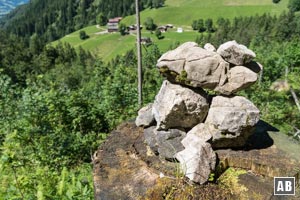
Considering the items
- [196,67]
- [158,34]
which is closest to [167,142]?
[196,67]

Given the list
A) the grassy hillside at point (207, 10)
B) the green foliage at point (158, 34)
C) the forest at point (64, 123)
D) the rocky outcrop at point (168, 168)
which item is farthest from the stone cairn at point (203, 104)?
the grassy hillside at point (207, 10)

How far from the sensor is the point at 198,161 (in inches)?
198

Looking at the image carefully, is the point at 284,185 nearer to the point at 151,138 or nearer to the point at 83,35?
the point at 151,138

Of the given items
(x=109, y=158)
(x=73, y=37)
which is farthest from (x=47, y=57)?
(x=109, y=158)

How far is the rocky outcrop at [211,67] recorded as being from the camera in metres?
5.54

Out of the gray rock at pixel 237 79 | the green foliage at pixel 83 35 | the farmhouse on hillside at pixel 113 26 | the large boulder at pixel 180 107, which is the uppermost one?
the gray rock at pixel 237 79

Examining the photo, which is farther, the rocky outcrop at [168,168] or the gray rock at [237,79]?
the gray rock at [237,79]

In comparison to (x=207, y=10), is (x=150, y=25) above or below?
below

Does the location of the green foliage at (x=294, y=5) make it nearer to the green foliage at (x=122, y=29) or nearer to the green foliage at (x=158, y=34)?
the green foliage at (x=158, y=34)

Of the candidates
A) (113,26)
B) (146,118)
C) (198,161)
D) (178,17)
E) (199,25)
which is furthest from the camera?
(178,17)

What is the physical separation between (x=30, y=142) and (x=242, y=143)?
772 cm

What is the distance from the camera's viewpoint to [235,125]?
5.49m

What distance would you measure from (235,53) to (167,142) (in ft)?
6.89

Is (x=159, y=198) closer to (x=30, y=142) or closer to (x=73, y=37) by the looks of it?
(x=30, y=142)
